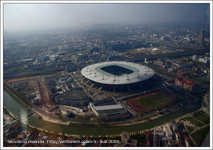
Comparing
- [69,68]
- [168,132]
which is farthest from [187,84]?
[69,68]

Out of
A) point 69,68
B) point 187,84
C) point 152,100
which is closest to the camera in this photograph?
point 152,100

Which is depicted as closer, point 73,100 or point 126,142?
point 126,142

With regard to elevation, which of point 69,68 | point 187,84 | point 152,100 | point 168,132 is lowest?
point 168,132

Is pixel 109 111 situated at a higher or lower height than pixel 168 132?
higher

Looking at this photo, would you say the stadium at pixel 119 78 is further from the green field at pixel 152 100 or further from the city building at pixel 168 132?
the city building at pixel 168 132

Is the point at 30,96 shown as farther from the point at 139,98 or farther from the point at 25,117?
the point at 139,98

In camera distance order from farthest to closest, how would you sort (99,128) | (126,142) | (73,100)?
(73,100)
(99,128)
(126,142)

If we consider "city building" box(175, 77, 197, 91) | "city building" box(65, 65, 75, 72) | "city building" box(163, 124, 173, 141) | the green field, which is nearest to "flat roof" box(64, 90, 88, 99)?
the green field

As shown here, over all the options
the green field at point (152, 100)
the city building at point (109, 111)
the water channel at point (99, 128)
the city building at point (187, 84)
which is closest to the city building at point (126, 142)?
the water channel at point (99, 128)

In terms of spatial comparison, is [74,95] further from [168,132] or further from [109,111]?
[168,132]
